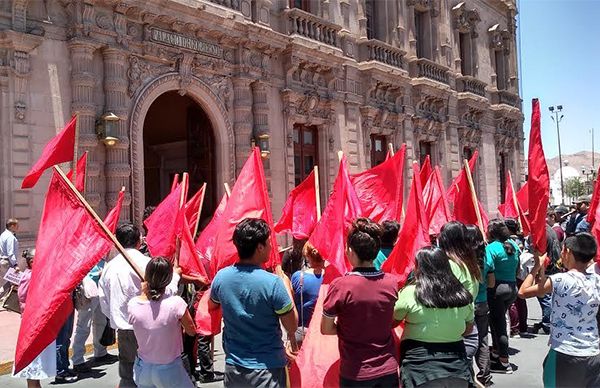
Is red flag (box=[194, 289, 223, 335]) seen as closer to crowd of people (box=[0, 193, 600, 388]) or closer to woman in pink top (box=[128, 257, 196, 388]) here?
crowd of people (box=[0, 193, 600, 388])

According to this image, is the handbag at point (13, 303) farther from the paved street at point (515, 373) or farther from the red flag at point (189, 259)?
the red flag at point (189, 259)

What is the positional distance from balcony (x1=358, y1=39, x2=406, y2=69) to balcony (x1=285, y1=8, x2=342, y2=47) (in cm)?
133

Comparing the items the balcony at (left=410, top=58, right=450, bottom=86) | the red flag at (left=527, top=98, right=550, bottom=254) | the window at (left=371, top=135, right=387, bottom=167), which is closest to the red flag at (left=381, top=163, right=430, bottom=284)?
the red flag at (left=527, top=98, right=550, bottom=254)

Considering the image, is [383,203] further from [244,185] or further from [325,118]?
[325,118]

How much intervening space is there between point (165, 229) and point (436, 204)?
3837 mm

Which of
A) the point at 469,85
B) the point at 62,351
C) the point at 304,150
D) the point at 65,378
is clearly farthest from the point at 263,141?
the point at 469,85

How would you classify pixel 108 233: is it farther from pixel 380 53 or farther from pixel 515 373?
pixel 380 53

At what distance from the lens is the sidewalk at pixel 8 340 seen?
6.73 metres

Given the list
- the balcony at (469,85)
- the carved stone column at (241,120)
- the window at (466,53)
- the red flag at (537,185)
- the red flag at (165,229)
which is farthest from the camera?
the window at (466,53)

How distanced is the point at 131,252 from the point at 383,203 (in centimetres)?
342

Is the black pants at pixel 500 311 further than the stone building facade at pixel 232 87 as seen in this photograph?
No

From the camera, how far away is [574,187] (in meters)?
70.1

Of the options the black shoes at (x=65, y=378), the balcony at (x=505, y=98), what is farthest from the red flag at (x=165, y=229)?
the balcony at (x=505, y=98)

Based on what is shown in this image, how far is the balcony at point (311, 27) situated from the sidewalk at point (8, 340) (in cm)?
900
